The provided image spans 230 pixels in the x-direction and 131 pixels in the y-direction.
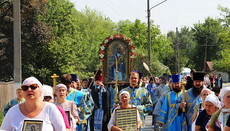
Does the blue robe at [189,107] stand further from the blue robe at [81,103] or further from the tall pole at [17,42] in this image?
the tall pole at [17,42]

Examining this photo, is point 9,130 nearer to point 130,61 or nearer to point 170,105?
point 170,105

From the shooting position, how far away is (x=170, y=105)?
11086 millimetres

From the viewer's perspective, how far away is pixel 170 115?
10984 millimetres

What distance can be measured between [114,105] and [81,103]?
686 mm

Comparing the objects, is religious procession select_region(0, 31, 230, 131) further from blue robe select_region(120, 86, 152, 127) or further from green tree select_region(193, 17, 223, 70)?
green tree select_region(193, 17, 223, 70)

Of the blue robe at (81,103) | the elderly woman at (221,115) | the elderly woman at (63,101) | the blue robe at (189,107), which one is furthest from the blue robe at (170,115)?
the elderly woman at (221,115)

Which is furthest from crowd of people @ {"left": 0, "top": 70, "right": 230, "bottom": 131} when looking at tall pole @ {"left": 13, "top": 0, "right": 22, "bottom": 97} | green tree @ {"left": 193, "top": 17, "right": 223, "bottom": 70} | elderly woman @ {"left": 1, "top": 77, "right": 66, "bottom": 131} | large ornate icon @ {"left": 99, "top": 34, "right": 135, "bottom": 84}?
green tree @ {"left": 193, "top": 17, "right": 223, "bottom": 70}

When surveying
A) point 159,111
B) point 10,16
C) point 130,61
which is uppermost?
point 10,16

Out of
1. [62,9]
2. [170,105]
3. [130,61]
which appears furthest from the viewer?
[62,9]

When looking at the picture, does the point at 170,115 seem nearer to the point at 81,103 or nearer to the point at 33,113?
the point at 81,103

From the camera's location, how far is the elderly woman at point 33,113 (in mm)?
5664

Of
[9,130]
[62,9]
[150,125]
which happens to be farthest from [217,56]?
[9,130]

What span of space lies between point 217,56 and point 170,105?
272 feet

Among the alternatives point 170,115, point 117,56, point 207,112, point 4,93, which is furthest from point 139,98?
point 4,93
